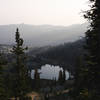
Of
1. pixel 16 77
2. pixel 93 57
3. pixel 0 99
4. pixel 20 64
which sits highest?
pixel 93 57

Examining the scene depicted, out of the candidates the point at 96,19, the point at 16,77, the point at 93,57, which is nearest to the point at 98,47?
the point at 93,57

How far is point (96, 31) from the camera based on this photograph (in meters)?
16.6

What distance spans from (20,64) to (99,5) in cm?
1824

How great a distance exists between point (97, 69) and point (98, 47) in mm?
1938

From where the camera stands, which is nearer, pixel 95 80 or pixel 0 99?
pixel 95 80

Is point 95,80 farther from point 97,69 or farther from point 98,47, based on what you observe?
point 98,47

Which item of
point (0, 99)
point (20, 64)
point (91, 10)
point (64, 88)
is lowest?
point (64, 88)

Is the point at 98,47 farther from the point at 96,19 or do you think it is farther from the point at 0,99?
the point at 0,99

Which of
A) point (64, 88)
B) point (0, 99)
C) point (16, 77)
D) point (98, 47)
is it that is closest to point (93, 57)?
point (98, 47)

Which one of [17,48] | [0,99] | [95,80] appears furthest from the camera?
[17,48]

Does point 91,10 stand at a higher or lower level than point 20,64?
higher

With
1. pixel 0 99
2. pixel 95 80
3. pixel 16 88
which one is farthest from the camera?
pixel 16 88

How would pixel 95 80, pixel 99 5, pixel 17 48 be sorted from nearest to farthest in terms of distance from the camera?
pixel 99 5, pixel 95 80, pixel 17 48

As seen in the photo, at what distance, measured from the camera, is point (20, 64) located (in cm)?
3136
